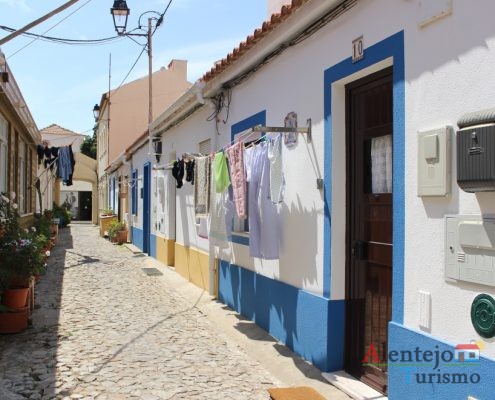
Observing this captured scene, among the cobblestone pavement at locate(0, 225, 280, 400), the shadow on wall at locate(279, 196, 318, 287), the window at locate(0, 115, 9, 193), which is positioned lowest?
the cobblestone pavement at locate(0, 225, 280, 400)

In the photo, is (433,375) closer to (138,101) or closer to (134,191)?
(134,191)

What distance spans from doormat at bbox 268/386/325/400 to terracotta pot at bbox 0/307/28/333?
361 centimetres

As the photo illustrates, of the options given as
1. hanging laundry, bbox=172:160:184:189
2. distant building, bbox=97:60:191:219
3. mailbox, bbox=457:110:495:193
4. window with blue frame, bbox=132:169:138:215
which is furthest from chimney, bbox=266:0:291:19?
distant building, bbox=97:60:191:219

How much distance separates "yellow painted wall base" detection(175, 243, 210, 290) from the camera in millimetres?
8656

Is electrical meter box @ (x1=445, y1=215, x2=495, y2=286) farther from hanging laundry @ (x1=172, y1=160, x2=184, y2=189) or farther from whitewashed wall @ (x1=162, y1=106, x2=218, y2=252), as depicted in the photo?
hanging laundry @ (x1=172, y1=160, x2=184, y2=189)

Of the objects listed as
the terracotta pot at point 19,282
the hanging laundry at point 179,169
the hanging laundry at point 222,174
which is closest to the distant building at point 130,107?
the hanging laundry at point 179,169

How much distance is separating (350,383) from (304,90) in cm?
278

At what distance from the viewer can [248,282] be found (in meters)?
6.54

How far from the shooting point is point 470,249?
2924 millimetres

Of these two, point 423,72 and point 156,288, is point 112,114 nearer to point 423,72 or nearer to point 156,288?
point 156,288

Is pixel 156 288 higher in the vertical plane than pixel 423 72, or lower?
lower

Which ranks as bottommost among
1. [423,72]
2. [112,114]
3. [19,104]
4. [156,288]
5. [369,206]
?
[156,288]

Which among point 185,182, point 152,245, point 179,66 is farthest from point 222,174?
point 179,66

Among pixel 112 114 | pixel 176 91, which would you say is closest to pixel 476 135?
pixel 176 91
